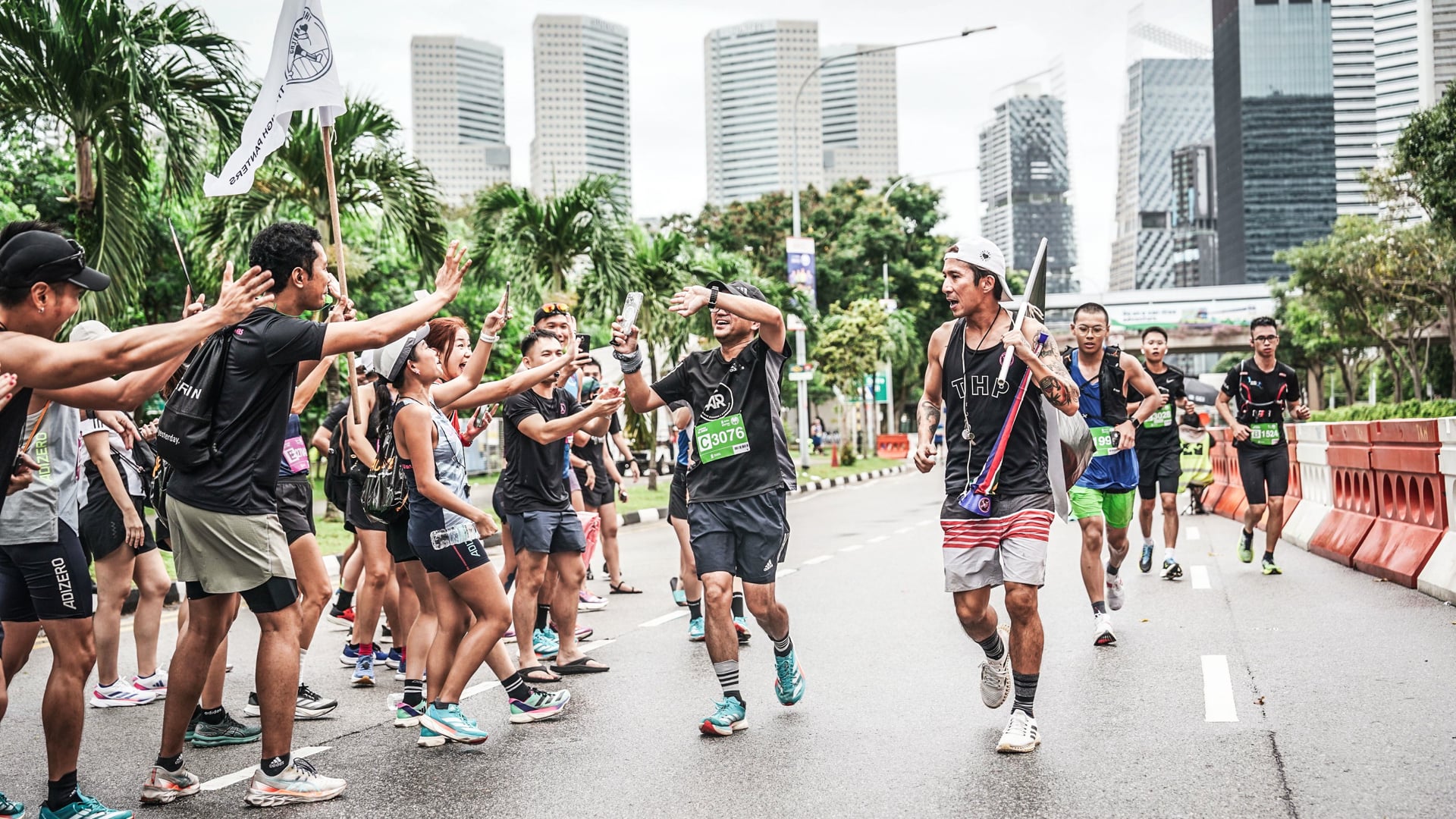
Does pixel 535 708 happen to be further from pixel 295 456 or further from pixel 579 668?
pixel 295 456

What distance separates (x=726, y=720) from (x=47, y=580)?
107 inches

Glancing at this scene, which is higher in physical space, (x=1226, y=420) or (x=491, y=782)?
(x=1226, y=420)

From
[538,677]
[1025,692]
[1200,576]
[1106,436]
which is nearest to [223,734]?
[538,677]

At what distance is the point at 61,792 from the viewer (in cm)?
467

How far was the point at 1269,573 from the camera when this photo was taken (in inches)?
434

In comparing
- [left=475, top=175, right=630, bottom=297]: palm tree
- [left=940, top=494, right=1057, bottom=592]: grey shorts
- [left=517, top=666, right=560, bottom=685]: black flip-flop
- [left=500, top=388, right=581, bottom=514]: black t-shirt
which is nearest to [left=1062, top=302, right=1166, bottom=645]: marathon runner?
[left=940, top=494, right=1057, bottom=592]: grey shorts

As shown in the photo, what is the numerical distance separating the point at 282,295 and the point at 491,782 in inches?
78.0

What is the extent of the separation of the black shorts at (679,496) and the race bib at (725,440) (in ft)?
11.0

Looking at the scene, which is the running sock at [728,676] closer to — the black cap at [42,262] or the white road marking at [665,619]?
the black cap at [42,262]

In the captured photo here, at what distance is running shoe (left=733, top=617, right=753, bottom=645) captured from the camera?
8.38 m

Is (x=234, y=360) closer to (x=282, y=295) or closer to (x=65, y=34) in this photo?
(x=282, y=295)

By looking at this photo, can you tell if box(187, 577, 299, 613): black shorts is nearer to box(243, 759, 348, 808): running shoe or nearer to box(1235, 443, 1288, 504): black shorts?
box(243, 759, 348, 808): running shoe

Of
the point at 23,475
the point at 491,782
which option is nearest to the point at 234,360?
the point at 23,475

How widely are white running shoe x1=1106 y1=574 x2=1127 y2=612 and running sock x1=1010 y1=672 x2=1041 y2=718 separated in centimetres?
310
